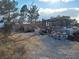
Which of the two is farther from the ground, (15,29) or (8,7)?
(8,7)

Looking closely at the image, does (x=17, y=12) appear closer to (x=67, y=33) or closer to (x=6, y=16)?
(x=6, y=16)

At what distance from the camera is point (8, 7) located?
387 inches

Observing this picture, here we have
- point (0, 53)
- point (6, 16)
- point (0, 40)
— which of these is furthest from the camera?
point (0, 53)

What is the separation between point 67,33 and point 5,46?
2778cm

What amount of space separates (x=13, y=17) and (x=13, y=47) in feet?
4.15

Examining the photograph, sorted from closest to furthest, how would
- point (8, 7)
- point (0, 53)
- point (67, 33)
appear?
point (0, 53) < point (8, 7) < point (67, 33)

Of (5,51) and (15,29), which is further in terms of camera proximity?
(5,51)

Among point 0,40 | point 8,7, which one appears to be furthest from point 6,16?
point 8,7

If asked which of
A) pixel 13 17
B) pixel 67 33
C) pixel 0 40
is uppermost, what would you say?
pixel 13 17

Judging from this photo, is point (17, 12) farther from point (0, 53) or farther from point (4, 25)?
point (0, 53)

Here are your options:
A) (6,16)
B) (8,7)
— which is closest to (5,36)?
(6,16)

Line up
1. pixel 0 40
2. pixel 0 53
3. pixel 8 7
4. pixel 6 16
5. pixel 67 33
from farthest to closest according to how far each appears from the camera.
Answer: pixel 67 33, pixel 8 7, pixel 0 53, pixel 6 16, pixel 0 40

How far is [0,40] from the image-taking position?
7.66m

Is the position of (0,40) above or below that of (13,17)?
below
